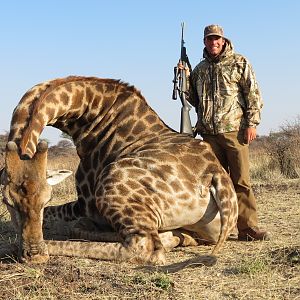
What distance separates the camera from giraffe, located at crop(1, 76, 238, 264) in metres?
5.79

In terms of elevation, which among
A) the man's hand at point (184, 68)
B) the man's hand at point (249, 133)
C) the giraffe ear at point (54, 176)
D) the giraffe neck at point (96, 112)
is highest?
the man's hand at point (184, 68)

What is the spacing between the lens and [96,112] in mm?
7480

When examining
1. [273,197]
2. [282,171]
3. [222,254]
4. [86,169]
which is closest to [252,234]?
[222,254]

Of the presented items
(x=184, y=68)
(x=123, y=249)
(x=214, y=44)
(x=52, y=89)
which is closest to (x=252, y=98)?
(x=214, y=44)

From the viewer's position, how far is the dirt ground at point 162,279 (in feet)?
14.6

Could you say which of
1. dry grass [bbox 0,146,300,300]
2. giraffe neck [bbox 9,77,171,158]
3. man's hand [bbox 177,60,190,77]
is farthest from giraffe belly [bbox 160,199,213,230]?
man's hand [bbox 177,60,190,77]

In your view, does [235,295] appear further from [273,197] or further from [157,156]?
[273,197]

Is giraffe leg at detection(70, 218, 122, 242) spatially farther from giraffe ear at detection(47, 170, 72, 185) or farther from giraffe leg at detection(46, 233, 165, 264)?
giraffe ear at detection(47, 170, 72, 185)

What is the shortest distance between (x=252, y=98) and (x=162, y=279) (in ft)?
10.6

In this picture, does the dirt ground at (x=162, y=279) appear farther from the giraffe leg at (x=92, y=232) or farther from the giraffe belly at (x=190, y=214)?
the giraffe leg at (x=92, y=232)

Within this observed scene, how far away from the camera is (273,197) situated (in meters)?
10.6

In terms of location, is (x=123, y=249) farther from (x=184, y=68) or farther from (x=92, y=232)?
(x=184, y=68)

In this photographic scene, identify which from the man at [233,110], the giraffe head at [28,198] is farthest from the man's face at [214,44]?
the giraffe head at [28,198]

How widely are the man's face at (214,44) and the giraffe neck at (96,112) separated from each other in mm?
1113
